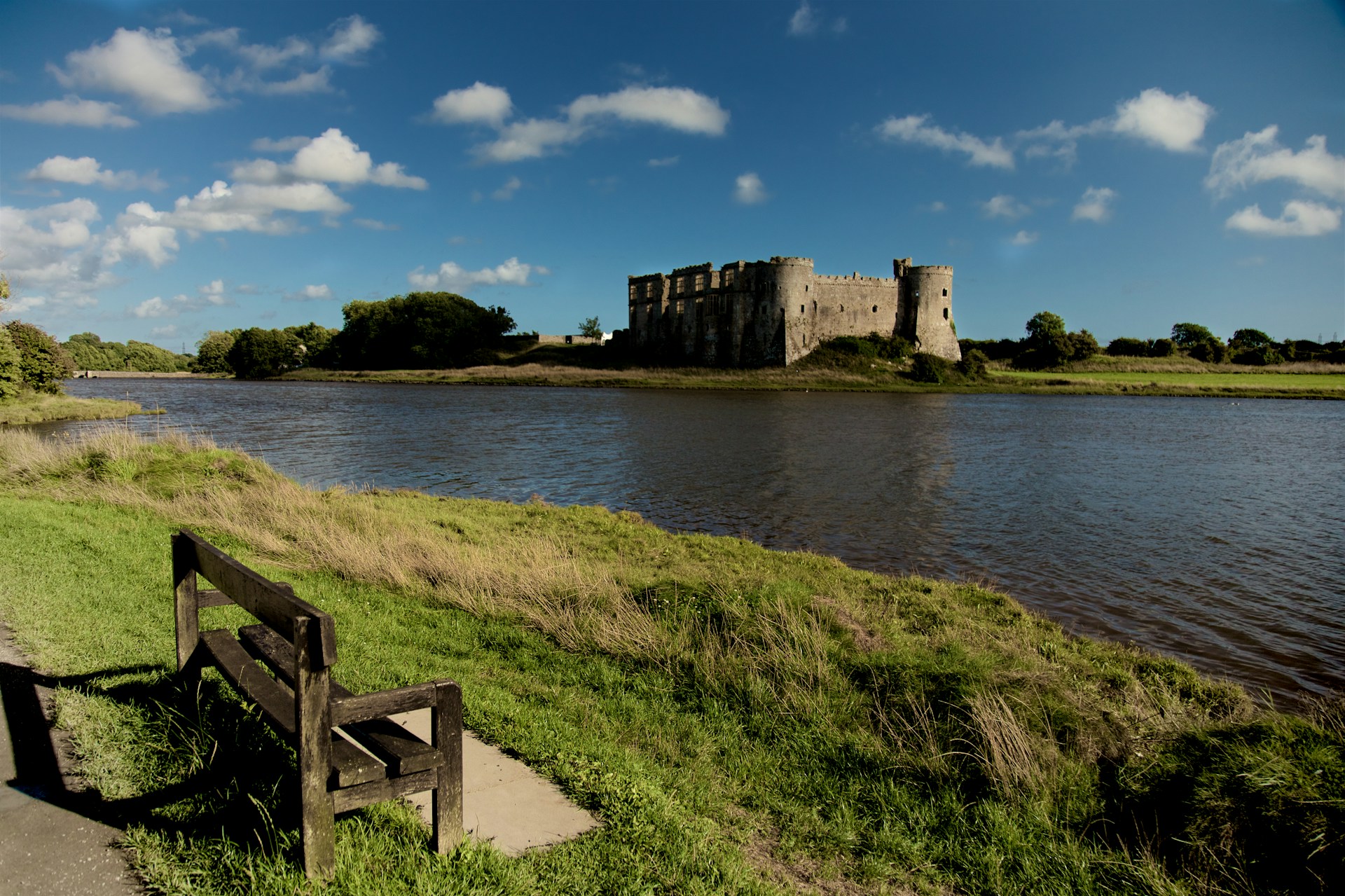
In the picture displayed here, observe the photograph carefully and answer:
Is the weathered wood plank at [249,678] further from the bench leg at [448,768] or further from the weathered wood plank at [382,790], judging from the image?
the bench leg at [448,768]

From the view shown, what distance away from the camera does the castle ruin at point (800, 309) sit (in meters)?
80.3

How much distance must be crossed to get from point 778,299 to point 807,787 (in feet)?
256

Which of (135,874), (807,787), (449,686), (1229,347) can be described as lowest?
(807,787)

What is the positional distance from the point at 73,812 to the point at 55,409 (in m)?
44.0

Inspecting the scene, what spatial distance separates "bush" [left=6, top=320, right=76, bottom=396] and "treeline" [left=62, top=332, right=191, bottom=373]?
108818 mm

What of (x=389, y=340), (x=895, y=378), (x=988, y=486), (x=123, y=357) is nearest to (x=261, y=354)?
(x=389, y=340)

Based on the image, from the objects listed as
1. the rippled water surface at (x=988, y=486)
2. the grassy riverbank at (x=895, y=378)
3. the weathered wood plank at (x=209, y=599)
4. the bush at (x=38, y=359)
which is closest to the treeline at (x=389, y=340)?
the grassy riverbank at (x=895, y=378)

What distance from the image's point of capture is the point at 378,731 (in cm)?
401

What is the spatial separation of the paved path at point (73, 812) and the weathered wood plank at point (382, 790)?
0.51 metres

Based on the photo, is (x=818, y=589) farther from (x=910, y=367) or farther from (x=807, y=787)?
(x=910, y=367)

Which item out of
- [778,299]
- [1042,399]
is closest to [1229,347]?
[1042,399]

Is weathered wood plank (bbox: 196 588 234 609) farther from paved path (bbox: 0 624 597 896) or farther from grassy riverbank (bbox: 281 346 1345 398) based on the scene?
grassy riverbank (bbox: 281 346 1345 398)

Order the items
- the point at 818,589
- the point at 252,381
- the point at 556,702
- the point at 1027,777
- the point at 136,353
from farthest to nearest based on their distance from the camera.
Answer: the point at 136,353 → the point at 252,381 → the point at 818,589 → the point at 556,702 → the point at 1027,777

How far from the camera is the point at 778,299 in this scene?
79938 millimetres
